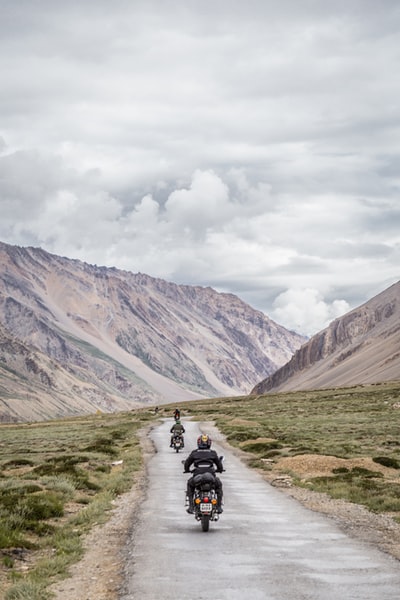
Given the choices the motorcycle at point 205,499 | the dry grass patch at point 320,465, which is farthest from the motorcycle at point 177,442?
the motorcycle at point 205,499

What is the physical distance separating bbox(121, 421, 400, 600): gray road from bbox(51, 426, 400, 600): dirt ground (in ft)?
1.27

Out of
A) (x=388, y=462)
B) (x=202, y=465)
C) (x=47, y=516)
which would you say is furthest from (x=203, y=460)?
(x=388, y=462)

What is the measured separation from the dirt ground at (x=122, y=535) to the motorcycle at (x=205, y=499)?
2.05 meters

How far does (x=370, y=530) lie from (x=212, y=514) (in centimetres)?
459

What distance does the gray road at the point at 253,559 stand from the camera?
38.2ft

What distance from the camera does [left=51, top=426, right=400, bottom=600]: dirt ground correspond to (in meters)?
12.7

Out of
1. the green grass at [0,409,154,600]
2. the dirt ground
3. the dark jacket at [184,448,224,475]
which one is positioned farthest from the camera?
the dark jacket at [184,448,224,475]

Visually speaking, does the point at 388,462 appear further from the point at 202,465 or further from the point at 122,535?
the point at 122,535

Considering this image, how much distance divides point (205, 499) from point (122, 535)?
8.21 feet

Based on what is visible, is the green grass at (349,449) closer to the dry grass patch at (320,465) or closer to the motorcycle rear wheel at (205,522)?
the dry grass patch at (320,465)

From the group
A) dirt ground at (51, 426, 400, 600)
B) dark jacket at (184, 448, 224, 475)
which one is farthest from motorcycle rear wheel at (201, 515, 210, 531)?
dirt ground at (51, 426, 400, 600)

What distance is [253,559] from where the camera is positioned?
1438cm

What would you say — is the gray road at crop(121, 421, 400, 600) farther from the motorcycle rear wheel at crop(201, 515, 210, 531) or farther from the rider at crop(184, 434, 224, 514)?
the rider at crop(184, 434, 224, 514)

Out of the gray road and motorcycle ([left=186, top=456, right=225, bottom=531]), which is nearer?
the gray road
